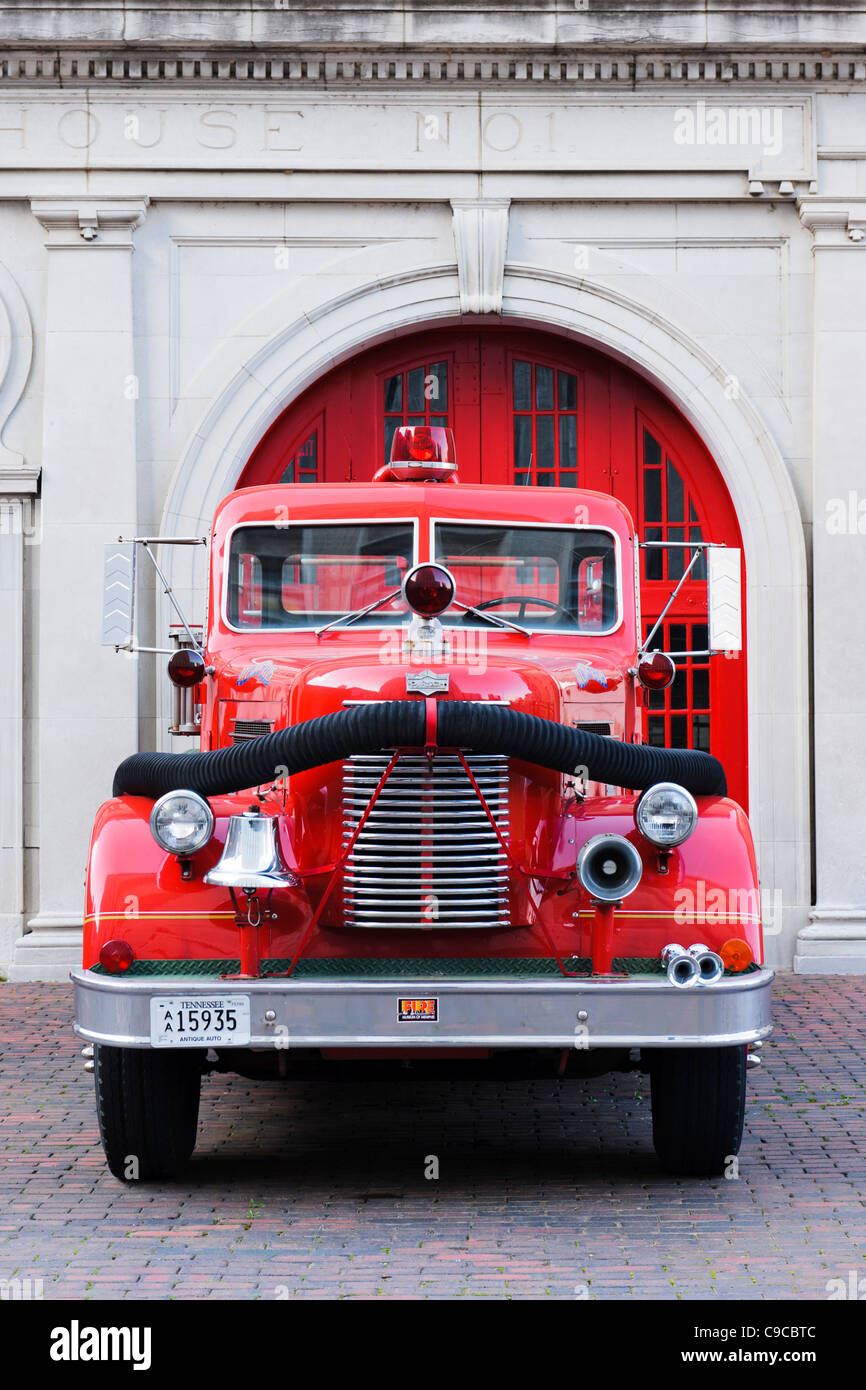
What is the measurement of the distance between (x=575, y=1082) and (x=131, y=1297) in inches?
136

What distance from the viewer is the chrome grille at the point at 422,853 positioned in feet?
16.7

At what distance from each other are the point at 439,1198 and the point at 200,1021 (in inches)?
44.0

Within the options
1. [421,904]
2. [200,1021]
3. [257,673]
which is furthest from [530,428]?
[200,1021]

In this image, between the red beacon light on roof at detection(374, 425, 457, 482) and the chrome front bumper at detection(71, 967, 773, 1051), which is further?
the red beacon light on roof at detection(374, 425, 457, 482)

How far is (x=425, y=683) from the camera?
5.21 m

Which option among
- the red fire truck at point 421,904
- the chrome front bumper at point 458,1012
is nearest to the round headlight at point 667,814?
the red fire truck at point 421,904

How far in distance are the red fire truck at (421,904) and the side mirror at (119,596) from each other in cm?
94

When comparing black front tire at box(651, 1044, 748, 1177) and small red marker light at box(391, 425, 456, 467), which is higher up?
small red marker light at box(391, 425, 456, 467)

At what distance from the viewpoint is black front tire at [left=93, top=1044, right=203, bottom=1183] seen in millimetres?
5203

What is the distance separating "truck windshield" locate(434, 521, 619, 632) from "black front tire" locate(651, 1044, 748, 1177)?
6.18 ft

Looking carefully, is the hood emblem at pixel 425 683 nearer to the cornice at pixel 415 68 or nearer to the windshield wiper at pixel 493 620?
the windshield wiper at pixel 493 620

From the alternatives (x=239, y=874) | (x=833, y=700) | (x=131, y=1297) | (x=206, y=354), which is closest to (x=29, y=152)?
(x=206, y=354)

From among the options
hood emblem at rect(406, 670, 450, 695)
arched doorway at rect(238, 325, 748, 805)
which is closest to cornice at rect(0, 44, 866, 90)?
arched doorway at rect(238, 325, 748, 805)

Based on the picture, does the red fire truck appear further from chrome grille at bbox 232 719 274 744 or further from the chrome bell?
chrome grille at bbox 232 719 274 744
